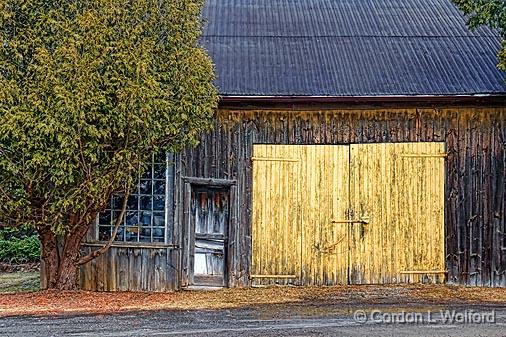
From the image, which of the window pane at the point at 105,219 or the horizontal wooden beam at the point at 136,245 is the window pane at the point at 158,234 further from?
the window pane at the point at 105,219

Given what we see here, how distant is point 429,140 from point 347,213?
1929mm

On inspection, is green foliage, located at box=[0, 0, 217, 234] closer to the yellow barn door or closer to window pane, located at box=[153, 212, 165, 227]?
window pane, located at box=[153, 212, 165, 227]

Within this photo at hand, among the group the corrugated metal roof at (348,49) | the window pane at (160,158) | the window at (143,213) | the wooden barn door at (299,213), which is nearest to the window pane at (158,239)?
the window at (143,213)

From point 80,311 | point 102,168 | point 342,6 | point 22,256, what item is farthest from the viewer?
point 22,256

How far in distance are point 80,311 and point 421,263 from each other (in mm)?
5878

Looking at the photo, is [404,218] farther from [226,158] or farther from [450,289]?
[226,158]

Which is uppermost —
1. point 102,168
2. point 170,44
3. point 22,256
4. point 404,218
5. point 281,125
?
point 170,44

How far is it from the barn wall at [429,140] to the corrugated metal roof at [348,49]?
18.4 inches

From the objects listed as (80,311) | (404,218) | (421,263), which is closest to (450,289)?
(421,263)

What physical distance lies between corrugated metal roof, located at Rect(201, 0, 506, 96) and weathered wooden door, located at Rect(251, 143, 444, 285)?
1.13 metres

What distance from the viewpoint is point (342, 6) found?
1559 centimetres

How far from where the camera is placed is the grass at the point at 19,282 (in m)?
13.5

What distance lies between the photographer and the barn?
12.0 metres

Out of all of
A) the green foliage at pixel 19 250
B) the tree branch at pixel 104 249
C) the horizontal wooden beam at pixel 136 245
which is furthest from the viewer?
the green foliage at pixel 19 250
